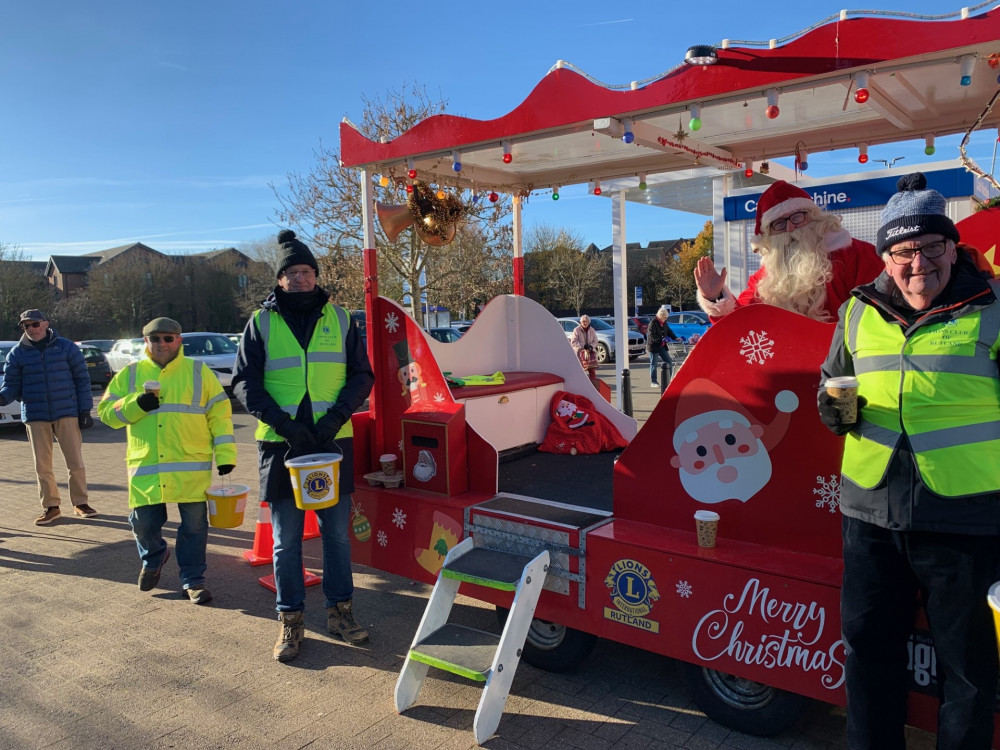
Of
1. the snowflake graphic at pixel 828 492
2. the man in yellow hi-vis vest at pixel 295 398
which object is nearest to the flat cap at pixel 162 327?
the man in yellow hi-vis vest at pixel 295 398

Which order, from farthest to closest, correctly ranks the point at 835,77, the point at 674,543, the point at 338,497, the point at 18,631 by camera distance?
the point at 18,631 → the point at 338,497 → the point at 674,543 → the point at 835,77

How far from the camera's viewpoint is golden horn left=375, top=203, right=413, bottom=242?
4906 millimetres

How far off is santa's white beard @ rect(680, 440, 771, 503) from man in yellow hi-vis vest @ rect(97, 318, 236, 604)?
2705mm

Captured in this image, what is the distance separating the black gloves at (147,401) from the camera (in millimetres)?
4207

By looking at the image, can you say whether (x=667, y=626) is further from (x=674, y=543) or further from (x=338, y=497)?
(x=338, y=497)

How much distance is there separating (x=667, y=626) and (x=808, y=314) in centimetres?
139

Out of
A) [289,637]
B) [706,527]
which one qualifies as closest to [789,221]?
[706,527]

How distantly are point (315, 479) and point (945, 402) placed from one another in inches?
102

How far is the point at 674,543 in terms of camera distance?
9.66 feet

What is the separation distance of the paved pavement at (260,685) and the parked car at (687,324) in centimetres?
1824

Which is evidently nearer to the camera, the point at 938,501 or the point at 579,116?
the point at 938,501

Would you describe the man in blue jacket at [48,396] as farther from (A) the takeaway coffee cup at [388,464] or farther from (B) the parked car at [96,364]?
(B) the parked car at [96,364]

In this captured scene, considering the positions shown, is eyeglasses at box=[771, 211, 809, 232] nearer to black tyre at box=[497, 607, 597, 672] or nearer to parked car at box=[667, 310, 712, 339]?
black tyre at box=[497, 607, 597, 672]

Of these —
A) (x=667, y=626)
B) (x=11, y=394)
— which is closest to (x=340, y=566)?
(x=667, y=626)
